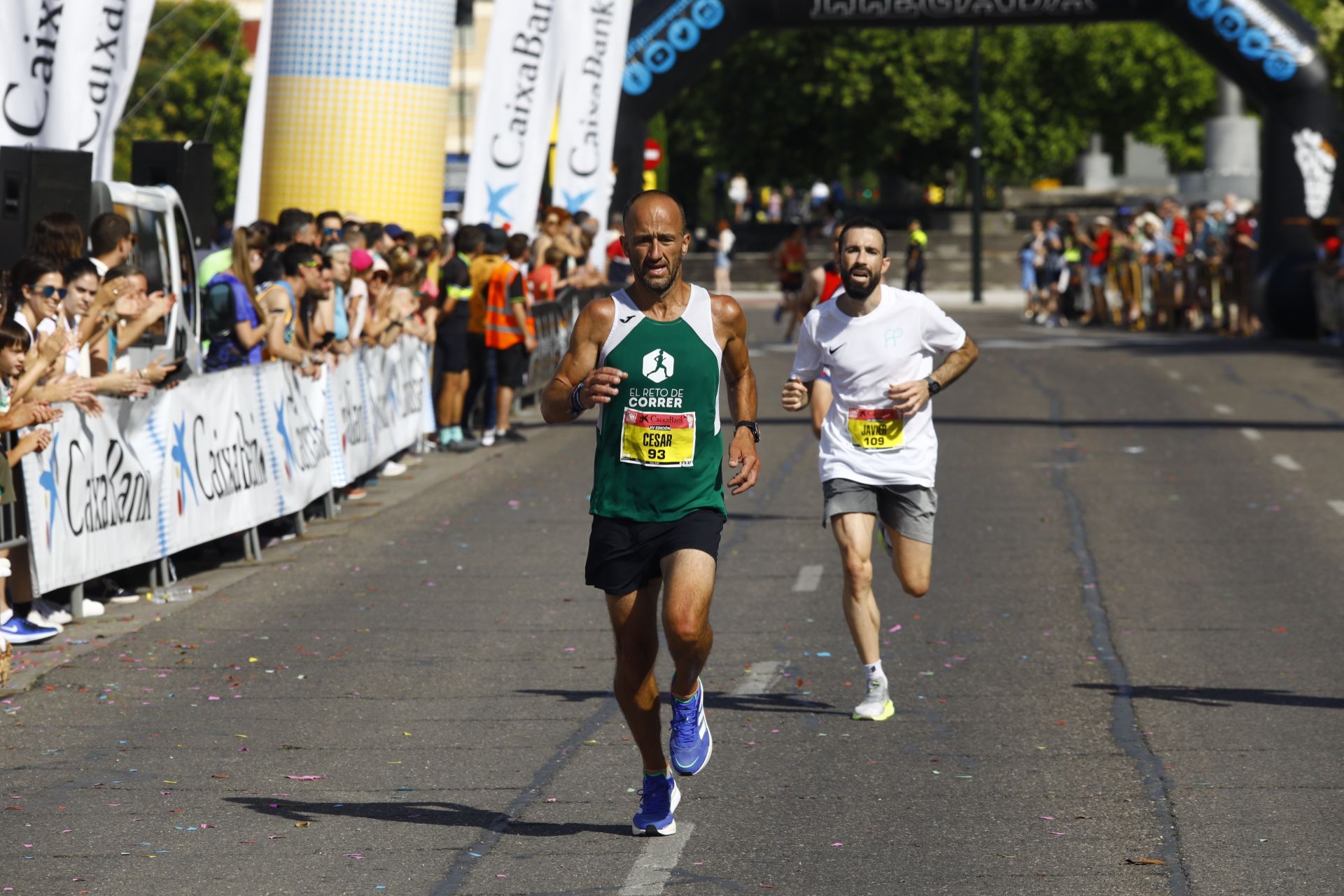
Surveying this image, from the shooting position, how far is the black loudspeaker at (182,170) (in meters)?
15.6

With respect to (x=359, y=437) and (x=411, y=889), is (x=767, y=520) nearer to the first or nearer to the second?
(x=359, y=437)

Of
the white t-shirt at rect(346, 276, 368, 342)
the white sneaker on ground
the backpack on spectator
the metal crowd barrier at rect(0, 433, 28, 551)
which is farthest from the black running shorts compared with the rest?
the white t-shirt at rect(346, 276, 368, 342)

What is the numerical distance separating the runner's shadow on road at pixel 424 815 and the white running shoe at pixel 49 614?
11.4 ft

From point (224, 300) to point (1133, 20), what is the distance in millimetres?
19165

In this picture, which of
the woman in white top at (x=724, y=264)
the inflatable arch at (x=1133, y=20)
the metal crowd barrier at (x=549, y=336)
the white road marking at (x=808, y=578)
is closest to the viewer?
the white road marking at (x=808, y=578)

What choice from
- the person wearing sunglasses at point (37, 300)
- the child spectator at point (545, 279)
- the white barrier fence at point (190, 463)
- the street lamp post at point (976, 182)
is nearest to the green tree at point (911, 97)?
the street lamp post at point (976, 182)

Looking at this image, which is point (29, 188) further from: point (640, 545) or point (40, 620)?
point (640, 545)

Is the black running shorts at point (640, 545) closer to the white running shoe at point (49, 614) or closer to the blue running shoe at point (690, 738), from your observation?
the blue running shoe at point (690, 738)

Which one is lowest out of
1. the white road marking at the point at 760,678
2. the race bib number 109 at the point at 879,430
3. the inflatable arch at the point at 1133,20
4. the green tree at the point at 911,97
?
the white road marking at the point at 760,678

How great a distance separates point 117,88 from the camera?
13.6 meters

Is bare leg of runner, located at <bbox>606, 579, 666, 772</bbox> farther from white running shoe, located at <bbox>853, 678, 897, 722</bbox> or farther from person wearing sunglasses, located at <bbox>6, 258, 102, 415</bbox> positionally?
person wearing sunglasses, located at <bbox>6, 258, 102, 415</bbox>

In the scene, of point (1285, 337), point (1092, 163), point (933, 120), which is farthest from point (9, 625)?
point (1092, 163)

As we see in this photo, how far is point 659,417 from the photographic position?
607 centimetres

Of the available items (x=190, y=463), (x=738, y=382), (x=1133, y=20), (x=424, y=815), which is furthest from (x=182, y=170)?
(x=1133, y=20)
